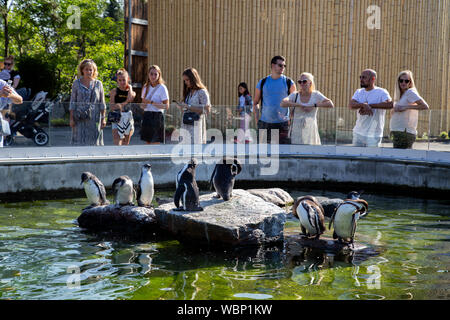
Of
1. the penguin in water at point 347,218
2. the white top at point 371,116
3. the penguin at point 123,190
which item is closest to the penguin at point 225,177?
the penguin at point 123,190

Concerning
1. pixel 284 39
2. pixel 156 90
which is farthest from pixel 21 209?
pixel 284 39

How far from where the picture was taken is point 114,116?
9.89 m

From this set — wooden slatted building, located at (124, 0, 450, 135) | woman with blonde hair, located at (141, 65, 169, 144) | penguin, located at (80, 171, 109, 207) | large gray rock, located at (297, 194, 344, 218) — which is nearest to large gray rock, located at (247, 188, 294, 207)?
large gray rock, located at (297, 194, 344, 218)

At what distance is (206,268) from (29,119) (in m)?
5.04

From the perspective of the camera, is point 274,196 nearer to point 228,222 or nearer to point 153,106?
point 228,222

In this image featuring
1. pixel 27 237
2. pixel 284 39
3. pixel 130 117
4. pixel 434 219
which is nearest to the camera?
pixel 27 237

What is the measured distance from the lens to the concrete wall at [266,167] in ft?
30.7

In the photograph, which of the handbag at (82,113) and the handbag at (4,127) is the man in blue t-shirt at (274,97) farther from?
the handbag at (4,127)

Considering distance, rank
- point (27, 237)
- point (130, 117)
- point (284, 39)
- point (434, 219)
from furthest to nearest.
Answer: point (284, 39)
point (130, 117)
point (434, 219)
point (27, 237)

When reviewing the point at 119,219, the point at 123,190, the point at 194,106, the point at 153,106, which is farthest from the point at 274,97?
the point at 119,219

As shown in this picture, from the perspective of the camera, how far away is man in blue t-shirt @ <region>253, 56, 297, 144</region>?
9.96 metres
